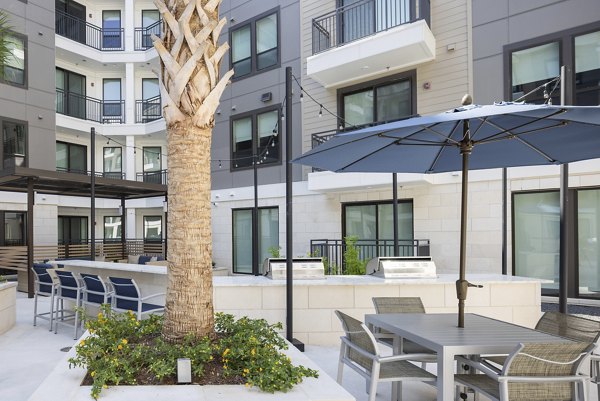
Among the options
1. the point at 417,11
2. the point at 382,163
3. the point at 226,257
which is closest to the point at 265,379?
the point at 382,163

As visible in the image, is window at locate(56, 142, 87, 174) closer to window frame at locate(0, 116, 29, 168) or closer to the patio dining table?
window frame at locate(0, 116, 29, 168)

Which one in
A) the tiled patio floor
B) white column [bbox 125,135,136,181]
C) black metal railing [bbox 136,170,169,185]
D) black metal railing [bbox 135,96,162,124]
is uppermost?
black metal railing [bbox 135,96,162,124]

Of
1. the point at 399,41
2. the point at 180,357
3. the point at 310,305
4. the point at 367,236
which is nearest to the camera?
the point at 180,357

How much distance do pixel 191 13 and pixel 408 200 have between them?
347 inches

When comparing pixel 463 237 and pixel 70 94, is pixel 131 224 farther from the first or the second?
pixel 463 237

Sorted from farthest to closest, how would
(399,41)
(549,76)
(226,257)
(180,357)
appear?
(226,257)
(399,41)
(549,76)
(180,357)

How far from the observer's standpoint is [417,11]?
35.5ft

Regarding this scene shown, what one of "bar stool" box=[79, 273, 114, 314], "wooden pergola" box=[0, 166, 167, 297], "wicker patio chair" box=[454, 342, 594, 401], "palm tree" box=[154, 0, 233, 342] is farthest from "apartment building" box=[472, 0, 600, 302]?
"wooden pergola" box=[0, 166, 167, 297]

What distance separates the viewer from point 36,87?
1659 cm

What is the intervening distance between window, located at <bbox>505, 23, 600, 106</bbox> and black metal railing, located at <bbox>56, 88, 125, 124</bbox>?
16742 millimetres

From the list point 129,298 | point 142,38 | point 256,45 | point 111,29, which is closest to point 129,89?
point 142,38

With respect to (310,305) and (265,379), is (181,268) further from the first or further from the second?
(310,305)

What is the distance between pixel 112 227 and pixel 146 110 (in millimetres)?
5933

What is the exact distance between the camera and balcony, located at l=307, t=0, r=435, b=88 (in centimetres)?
1038
